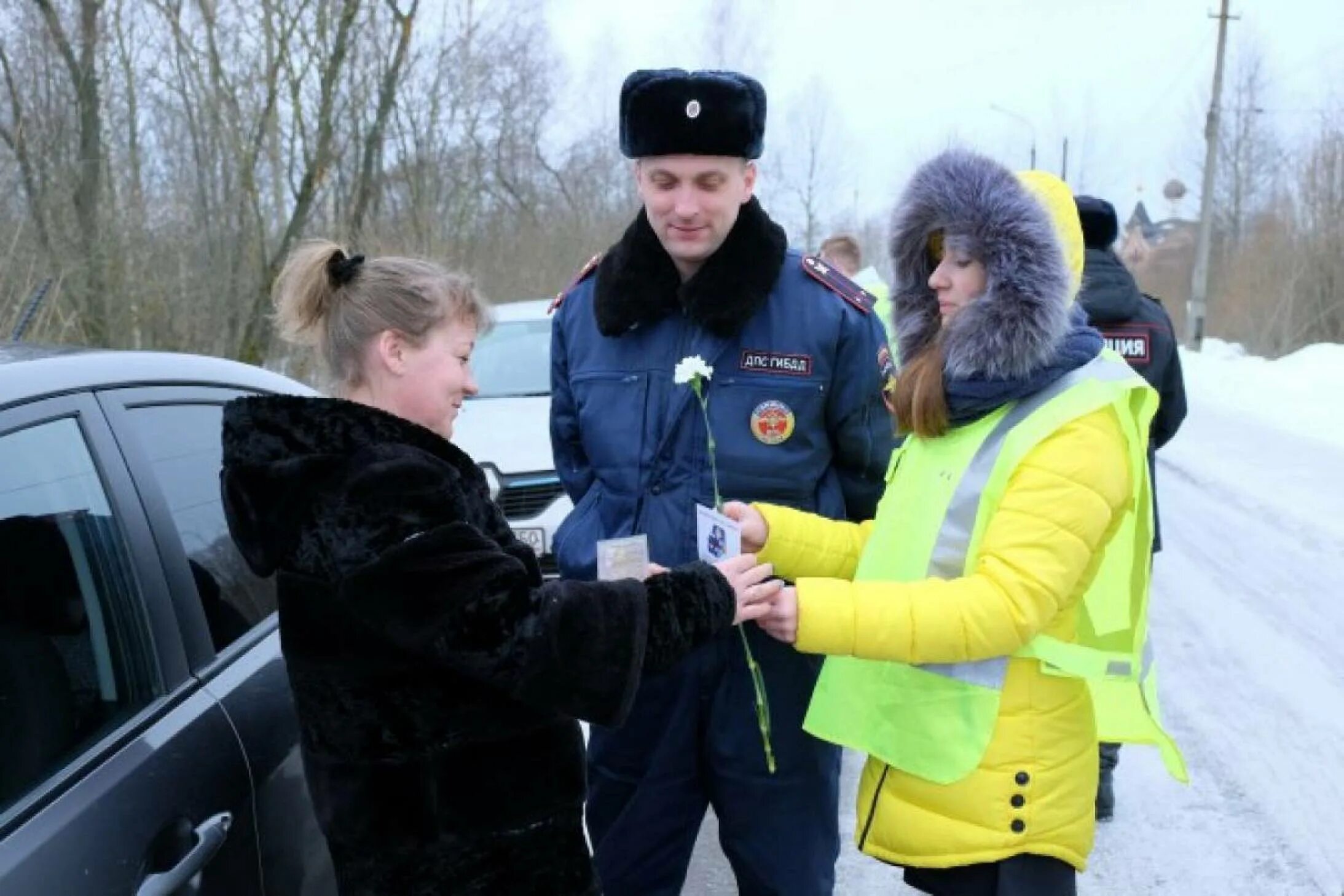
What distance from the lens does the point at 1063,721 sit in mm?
1943

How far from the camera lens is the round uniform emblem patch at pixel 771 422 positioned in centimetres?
232

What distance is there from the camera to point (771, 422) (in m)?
2.32

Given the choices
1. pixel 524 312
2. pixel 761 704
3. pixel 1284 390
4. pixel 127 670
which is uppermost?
pixel 524 312

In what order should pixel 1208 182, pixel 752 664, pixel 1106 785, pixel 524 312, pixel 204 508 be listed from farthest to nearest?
1. pixel 1208 182
2. pixel 524 312
3. pixel 1106 785
4. pixel 752 664
5. pixel 204 508

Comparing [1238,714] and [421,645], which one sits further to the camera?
[1238,714]

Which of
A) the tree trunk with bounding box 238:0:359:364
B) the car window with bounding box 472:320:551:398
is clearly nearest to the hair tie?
the car window with bounding box 472:320:551:398

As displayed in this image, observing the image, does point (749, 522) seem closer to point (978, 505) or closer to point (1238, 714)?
point (978, 505)

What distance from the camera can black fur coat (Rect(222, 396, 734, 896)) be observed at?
5.11 ft

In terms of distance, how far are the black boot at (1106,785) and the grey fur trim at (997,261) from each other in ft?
7.11

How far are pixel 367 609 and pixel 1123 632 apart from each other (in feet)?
3.96

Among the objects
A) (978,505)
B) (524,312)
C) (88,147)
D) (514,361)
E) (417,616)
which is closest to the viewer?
(417,616)

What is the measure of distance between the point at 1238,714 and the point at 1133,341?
1554mm

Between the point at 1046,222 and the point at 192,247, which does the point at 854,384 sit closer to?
the point at 1046,222

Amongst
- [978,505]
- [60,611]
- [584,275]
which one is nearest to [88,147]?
[584,275]
